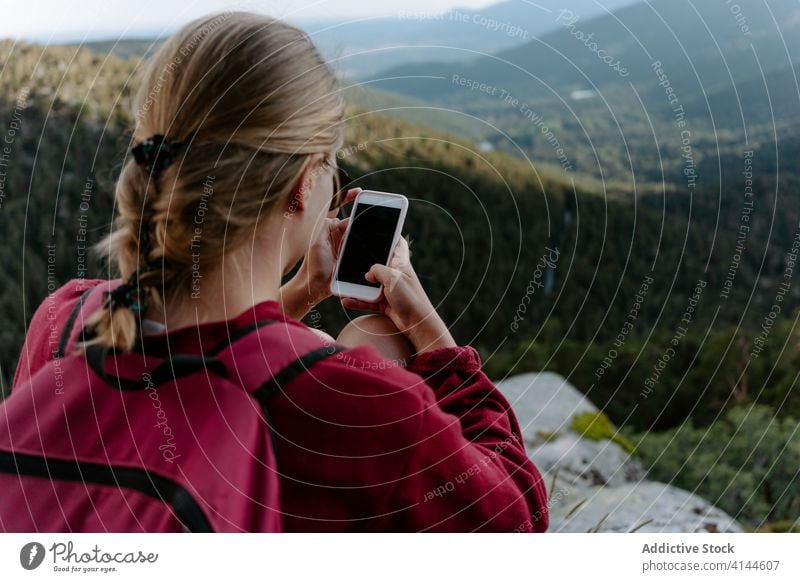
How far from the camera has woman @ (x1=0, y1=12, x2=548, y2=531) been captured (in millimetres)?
606

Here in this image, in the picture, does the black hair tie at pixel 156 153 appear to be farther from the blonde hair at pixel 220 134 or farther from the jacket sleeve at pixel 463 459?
the jacket sleeve at pixel 463 459

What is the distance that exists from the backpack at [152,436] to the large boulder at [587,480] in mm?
359

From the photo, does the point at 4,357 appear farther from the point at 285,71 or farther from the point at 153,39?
the point at 285,71

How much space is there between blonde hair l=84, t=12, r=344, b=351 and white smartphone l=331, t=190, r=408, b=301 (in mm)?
130

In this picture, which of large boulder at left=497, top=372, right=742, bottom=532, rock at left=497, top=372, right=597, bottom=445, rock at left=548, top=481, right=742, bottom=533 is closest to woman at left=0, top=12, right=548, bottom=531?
large boulder at left=497, top=372, right=742, bottom=532

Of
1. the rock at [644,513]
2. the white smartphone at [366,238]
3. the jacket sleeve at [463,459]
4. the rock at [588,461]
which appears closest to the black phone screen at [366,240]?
the white smartphone at [366,238]

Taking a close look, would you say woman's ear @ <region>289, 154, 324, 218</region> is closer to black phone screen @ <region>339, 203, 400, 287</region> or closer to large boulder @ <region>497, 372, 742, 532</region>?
black phone screen @ <region>339, 203, 400, 287</region>

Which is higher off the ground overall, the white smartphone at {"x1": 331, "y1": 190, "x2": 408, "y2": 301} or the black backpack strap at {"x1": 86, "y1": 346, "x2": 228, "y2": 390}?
the white smartphone at {"x1": 331, "y1": 190, "x2": 408, "y2": 301}

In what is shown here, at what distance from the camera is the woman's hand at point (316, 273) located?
77cm

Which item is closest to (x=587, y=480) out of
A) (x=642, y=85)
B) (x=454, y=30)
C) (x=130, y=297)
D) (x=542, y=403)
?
(x=542, y=403)

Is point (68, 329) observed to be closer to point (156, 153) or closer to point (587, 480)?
point (156, 153)

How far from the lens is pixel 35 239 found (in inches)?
53.2

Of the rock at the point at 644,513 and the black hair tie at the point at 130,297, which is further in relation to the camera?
the rock at the point at 644,513
